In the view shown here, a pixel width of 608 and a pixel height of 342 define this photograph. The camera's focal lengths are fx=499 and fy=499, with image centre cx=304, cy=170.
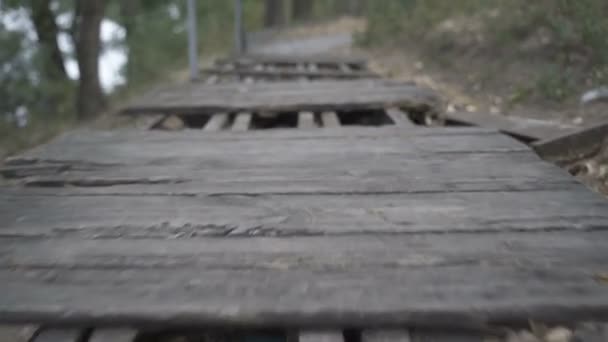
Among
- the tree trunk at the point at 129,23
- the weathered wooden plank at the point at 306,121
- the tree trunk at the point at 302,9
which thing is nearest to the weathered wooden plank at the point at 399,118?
the weathered wooden plank at the point at 306,121

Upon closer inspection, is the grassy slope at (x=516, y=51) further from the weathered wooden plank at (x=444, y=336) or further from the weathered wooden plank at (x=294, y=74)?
the weathered wooden plank at (x=444, y=336)

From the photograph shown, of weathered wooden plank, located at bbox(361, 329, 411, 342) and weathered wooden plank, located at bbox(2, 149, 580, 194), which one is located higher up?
weathered wooden plank, located at bbox(2, 149, 580, 194)

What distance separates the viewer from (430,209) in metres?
1.73

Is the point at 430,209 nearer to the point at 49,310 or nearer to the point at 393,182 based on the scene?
the point at 393,182

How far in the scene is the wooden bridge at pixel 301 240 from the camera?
3.89 ft

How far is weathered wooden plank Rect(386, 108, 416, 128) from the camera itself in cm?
298

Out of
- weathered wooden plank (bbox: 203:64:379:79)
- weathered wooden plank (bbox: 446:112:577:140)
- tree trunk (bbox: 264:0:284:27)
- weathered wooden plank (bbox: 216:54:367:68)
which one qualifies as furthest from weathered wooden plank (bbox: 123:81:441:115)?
tree trunk (bbox: 264:0:284:27)

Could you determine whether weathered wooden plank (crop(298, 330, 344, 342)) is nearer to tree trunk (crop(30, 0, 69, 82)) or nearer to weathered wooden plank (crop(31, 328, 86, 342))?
weathered wooden plank (crop(31, 328, 86, 342))

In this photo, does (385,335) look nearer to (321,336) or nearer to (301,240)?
(321,336)

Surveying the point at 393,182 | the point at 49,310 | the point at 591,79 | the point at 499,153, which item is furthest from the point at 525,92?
the point at 49,310

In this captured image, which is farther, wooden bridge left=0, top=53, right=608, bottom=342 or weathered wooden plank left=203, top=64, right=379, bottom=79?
weathered wooden plank left=203, top=64, right=379, bottom=79

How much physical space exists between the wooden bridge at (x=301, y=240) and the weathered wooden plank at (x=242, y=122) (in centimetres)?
43

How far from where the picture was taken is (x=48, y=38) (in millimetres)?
11344

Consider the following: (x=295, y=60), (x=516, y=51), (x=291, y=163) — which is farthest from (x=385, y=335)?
(x=295, y=60)
